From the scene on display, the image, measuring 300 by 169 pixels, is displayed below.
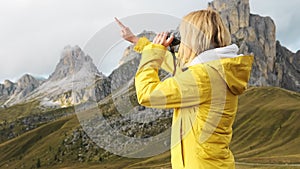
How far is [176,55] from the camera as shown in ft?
15.9

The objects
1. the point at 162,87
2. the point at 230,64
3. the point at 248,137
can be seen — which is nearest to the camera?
the point at 162,87

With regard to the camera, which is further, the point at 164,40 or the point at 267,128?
the point at 267,128

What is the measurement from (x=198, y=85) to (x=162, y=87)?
1.25 feet

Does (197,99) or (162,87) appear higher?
(162,87)

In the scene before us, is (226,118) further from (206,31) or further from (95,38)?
(95,38)

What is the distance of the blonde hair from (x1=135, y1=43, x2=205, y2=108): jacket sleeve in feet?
1.28

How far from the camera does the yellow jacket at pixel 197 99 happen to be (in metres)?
4.20

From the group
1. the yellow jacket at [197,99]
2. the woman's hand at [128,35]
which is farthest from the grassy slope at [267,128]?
the woman's hand at [128,35]

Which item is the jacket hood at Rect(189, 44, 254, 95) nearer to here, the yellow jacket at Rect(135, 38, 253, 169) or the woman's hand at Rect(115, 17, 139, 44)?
the yellow jacket at Rect(135, 38, 253, 169)

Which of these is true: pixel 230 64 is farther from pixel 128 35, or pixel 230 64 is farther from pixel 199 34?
pixel 128 35

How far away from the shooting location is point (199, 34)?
14.9 feet

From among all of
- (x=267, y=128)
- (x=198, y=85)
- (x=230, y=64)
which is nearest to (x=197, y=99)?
(x=198, y=85)

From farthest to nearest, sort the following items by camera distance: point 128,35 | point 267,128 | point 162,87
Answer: point 267,128 < point 128,35 < point 162,87

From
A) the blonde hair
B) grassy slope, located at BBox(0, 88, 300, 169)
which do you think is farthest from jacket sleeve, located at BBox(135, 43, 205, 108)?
grassy slope, located at BBox(0, 88, 300, 169)
